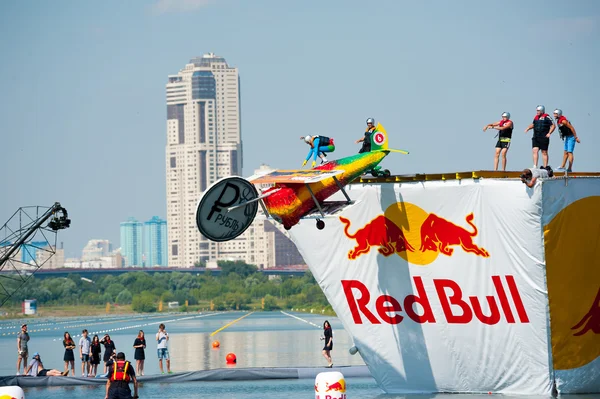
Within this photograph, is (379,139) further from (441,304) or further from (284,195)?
(441,304)

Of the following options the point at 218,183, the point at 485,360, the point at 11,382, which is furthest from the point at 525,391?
the point at 11,382

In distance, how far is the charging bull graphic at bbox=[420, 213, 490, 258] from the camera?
34.8m

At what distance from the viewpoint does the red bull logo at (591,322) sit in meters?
33.3

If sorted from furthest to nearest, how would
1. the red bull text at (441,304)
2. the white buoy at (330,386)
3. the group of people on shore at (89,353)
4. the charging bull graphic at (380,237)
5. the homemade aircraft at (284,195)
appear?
1. the group of people on shore at (89,353)
2. the charging bull graphic at (380,237)
3. the red bull text at (441,304)
4. the homemade aircraft at (284,195)
5. the white buoy at (330,386)

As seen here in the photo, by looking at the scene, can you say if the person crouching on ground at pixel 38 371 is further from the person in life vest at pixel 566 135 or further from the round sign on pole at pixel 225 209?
the person in life vest at pixel 566 135

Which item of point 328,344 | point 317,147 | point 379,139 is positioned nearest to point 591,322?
point 379,139

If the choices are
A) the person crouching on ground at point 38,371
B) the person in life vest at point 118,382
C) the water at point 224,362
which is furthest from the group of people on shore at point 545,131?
the person crouching on ground at point 38,371

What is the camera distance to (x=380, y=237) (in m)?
35.8

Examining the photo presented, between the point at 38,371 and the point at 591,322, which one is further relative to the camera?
the point at 38,371

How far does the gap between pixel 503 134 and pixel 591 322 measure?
6374 mm

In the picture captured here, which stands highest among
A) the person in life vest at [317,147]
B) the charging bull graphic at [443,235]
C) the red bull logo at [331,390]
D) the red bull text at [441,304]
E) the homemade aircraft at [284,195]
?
the person in life vest at [317,147]

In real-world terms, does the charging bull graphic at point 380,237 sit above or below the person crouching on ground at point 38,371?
above

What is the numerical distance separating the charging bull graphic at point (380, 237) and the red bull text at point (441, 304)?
1044 mm

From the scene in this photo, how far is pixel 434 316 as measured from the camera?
35.0 m
